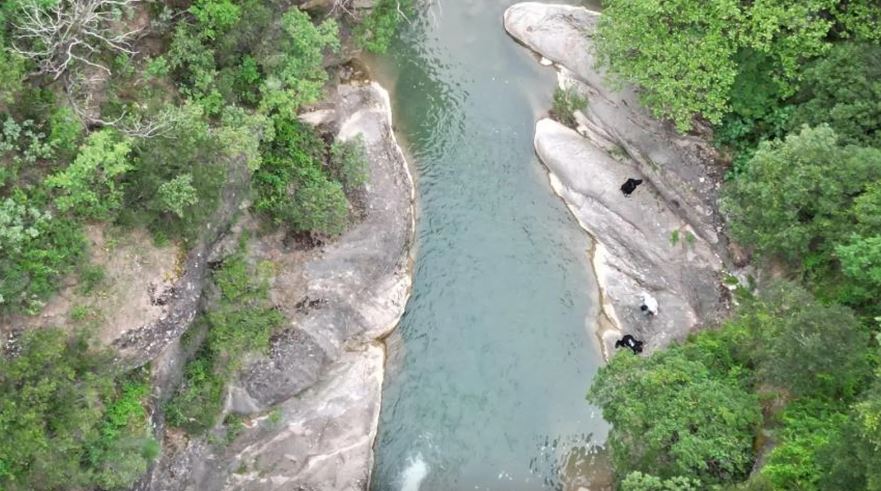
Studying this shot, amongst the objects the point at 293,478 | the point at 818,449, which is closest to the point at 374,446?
the point at 293,478

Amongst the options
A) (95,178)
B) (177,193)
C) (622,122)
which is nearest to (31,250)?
(95,178)

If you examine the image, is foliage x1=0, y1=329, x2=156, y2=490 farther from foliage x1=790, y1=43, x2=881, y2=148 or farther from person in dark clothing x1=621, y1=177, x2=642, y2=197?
foliage x1=790, y1=43, x2=881, y2=148

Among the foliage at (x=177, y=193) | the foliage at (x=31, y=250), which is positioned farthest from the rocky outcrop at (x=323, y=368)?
the foliage at (x=31, y=250)

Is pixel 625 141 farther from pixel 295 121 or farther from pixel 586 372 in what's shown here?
pixel 295 121

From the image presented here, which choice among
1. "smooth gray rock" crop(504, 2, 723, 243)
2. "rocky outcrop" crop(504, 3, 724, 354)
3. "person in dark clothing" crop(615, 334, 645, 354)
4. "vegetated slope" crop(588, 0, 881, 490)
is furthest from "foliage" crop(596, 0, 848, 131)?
"person in dark clothing" crop(615, 334, 645, 354)

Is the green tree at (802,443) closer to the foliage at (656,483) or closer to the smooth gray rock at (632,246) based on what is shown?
the foliage at (656,483)
